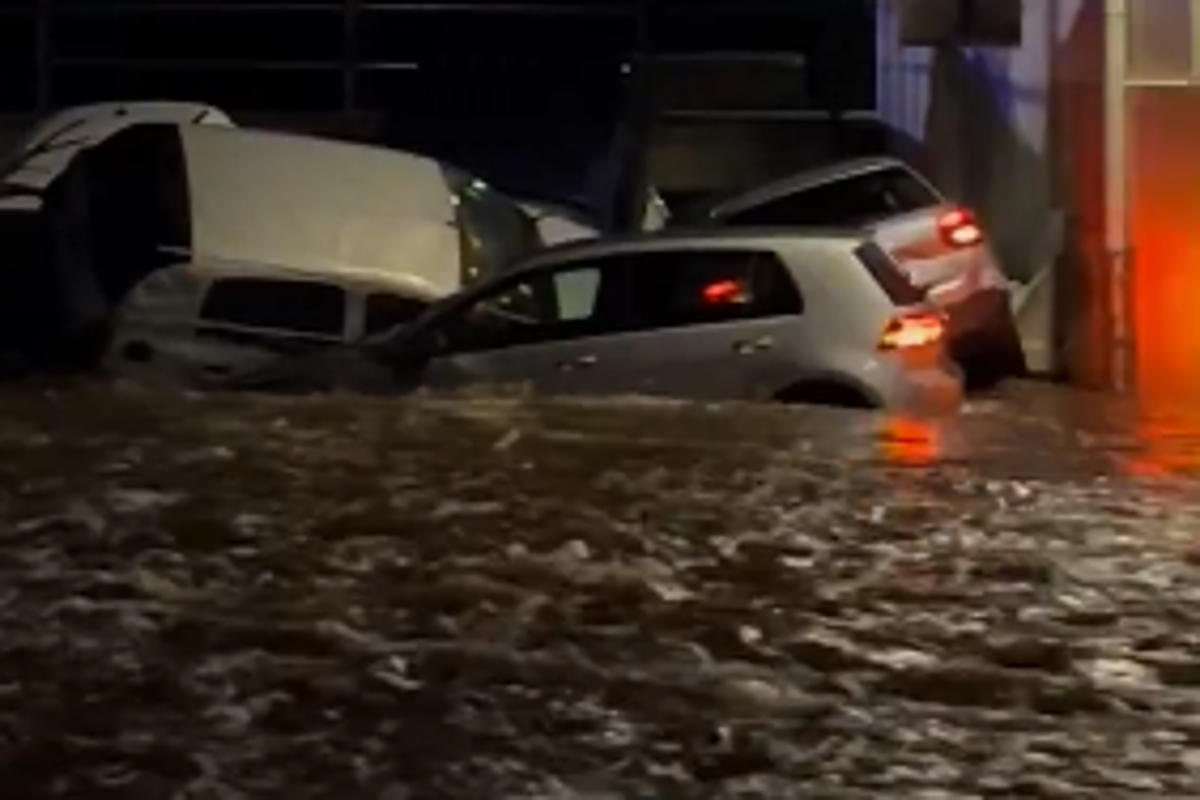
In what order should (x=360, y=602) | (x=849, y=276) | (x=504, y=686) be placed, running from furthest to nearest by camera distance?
(x=849, y=276)
(x=360, y=602)
(x=504, y=686)

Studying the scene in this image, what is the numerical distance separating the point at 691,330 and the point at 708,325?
0.09 m

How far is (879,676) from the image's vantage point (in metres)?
5.19

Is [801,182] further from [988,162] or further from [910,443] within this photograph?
[910,443]

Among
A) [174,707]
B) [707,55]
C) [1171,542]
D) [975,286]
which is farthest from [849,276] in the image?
[707,55]

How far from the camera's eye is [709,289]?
12875 mm

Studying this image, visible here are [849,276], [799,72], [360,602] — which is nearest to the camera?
[360,602]

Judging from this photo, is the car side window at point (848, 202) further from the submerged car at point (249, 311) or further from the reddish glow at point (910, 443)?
the reddish glow at point (910, 443)

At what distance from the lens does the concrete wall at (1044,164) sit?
1638cm

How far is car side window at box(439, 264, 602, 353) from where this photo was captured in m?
13.1

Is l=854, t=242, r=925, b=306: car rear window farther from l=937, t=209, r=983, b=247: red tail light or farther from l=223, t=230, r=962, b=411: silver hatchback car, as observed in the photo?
l=937, t=209, r=983, b=247: red tail light

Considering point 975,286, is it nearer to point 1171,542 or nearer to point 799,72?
point 799,72

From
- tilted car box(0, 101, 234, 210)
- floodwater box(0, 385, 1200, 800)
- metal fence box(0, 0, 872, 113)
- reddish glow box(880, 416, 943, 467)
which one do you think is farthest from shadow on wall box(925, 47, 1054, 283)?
floodwater box(0, 385, 1200, 800)

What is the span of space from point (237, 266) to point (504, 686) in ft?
31.5

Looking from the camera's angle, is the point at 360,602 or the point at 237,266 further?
the point at 237,266
